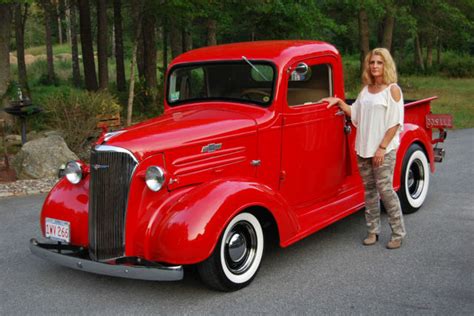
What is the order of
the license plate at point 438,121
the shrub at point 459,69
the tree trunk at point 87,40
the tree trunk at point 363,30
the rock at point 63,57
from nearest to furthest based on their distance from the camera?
the license plate at point 438,121 < the tree trunk at point 87,40 < the tree trunk at point 363,30 < the shrub at point 459,69 < the rock at point 63,57

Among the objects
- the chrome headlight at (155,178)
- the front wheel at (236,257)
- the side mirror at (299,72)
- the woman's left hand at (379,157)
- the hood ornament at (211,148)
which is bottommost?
the front wheel at (236,257)

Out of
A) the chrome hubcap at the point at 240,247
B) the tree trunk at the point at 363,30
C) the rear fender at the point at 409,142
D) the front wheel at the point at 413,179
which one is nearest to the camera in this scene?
the chrome hubcap at the point at 240,247

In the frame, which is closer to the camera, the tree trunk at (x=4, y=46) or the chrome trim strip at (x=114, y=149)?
the chrome trim strip at (x=114, y=149)

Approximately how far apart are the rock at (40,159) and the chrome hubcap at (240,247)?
17.1 feet

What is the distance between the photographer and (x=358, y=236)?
546 centimetres

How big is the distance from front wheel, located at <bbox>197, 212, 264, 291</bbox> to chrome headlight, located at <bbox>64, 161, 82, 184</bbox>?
137 cm

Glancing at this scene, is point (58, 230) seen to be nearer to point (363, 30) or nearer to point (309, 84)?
point (309, 84)

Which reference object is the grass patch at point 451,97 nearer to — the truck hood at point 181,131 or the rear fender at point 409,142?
the rear fender at point 409,142

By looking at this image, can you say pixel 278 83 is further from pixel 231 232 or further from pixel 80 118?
pixel 80 118

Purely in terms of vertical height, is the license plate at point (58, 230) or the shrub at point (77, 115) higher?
the shrub at point (77, 115)

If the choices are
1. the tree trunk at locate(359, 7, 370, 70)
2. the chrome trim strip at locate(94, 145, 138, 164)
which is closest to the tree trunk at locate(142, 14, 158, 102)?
the tree trunk at locate(359, 7, 370, 70)

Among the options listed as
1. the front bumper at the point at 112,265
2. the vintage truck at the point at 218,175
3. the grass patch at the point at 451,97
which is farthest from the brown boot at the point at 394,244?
the grass patch at the point at 451,97

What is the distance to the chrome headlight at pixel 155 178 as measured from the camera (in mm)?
3830

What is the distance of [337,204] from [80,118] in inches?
247
